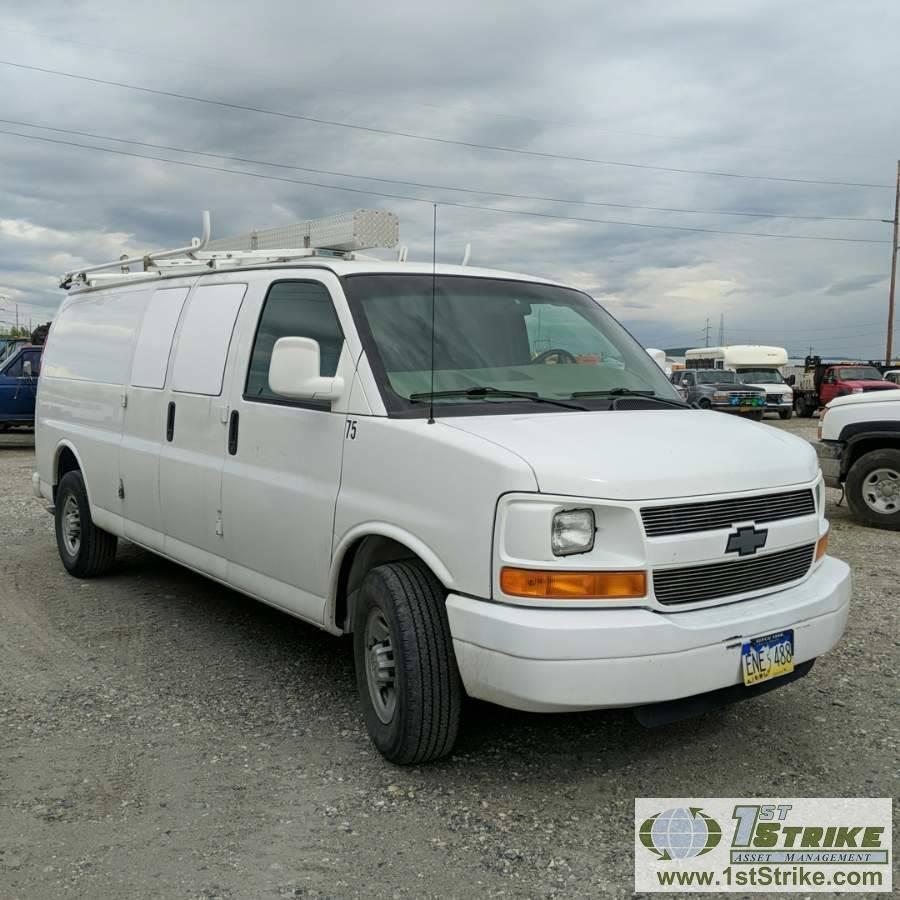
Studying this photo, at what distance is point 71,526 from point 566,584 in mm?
5036

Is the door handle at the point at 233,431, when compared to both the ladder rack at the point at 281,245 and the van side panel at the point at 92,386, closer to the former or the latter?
the ladder rack at the point at 281,245

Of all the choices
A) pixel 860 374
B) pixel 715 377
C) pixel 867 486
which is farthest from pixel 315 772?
pixel 860 374

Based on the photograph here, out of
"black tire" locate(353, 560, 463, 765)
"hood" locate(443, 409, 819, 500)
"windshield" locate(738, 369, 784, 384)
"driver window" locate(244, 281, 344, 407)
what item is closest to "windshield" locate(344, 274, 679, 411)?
"driver window" locate(244, 281, 344, 407)

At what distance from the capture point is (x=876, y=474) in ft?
30.4

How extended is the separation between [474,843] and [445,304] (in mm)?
2362

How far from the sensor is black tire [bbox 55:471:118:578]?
6785 mm

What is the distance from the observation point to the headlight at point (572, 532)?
3.23 meters

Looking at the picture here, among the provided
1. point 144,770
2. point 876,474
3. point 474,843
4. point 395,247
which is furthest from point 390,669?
point 876,474

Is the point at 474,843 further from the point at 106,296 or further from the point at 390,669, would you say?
the point at 106,296

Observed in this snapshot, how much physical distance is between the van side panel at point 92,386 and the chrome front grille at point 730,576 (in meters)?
4.01

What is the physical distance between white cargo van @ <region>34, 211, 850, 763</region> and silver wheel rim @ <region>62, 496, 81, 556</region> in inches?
59.0

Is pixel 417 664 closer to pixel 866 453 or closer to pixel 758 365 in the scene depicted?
pixel 866 453

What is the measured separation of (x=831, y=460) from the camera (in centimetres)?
952

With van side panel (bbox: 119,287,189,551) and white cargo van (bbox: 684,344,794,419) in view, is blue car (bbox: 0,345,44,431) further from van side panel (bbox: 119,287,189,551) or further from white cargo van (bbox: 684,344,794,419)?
white cargo van (bbox: 684,344,794,419)
